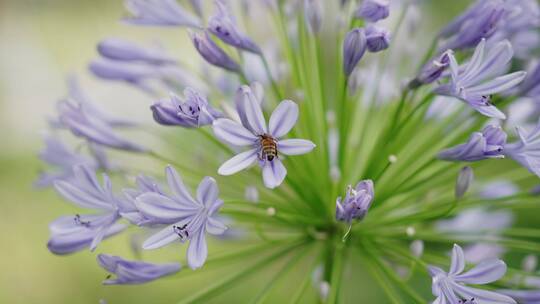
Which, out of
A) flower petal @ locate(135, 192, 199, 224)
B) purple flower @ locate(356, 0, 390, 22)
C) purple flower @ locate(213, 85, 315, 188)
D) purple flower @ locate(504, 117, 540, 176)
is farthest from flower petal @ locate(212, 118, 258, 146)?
purple flower @ locate(504, 117, 540, 176)

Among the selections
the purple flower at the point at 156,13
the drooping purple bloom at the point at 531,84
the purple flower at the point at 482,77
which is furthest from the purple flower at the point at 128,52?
the drooping purple bloom at the point at 531,84

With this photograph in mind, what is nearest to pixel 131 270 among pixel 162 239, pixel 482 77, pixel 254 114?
pixel 162 239

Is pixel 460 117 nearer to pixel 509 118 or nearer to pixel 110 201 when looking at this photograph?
pixel 509 118

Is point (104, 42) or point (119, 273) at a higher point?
point (104, 42)

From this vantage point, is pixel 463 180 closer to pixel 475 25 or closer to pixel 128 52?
pixel 475 25

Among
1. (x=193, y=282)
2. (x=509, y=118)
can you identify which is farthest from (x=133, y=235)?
(x=193, y=282)
